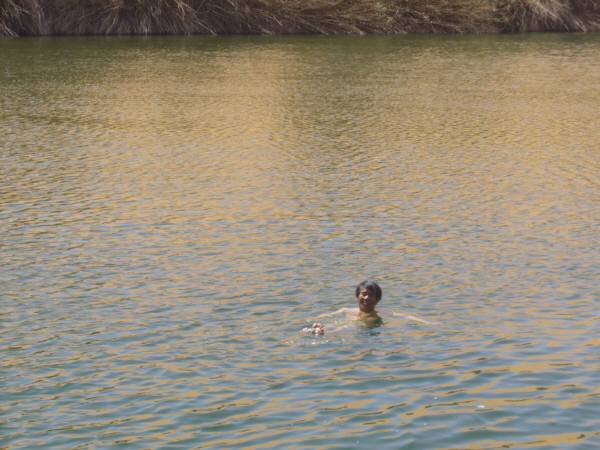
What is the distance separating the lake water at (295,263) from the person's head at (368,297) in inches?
11.4

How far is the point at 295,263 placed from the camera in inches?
712

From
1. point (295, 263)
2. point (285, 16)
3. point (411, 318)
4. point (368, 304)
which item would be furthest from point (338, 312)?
point (285, 16)

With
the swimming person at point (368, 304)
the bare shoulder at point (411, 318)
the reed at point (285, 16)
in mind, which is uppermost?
the reed at point (285, 16)

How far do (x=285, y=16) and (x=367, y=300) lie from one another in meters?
40.7

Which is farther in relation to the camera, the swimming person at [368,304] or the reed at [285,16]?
the reed at [285,16]

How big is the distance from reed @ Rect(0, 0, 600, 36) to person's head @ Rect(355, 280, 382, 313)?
3912cm

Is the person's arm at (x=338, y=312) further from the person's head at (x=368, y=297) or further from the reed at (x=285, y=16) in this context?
the reed at (x=285, y=16)

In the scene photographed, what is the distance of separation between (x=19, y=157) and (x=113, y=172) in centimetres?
268

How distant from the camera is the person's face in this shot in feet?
47.8

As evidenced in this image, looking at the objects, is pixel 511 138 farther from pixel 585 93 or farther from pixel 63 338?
pixel 63 338

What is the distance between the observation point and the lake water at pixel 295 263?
12117mm

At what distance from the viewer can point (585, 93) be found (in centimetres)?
3625

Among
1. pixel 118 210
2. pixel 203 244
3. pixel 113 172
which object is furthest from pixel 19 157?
pixel 203 244

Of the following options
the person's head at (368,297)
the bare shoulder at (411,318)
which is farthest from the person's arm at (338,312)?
the bare shoulder at (411,318)
